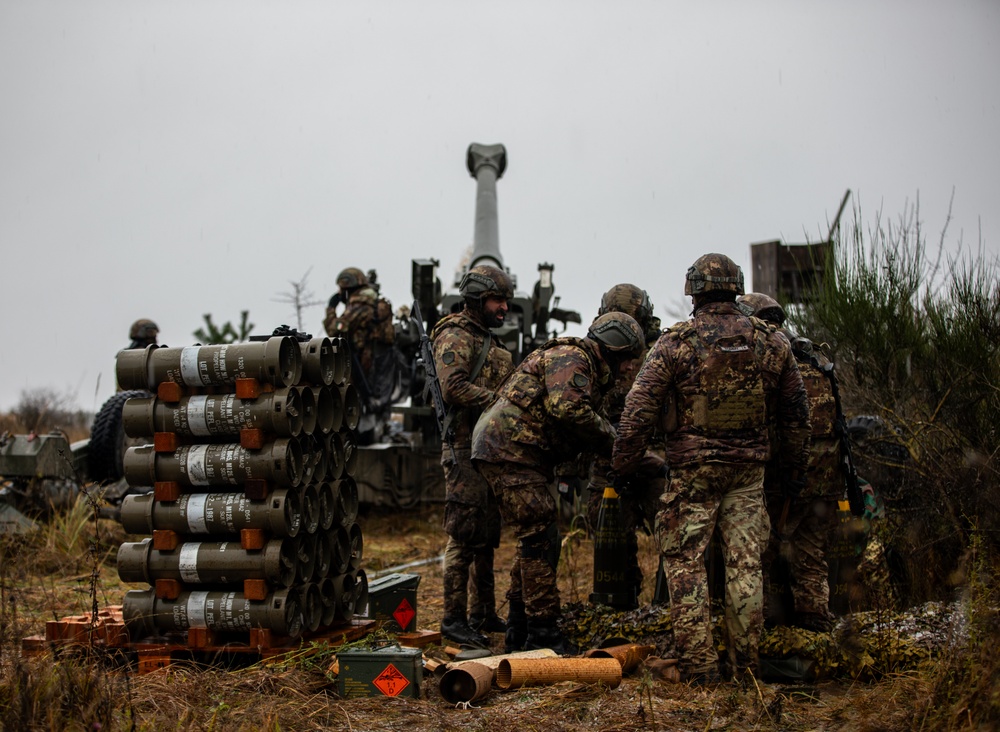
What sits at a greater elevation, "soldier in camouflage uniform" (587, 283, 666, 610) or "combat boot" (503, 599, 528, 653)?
"soldier in camouflage uniform" (587, 283, 666, 610)

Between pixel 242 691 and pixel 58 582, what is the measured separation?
4687mm

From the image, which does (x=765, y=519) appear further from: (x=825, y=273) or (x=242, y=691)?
(x=825, y=273)

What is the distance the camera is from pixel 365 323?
13422 mm

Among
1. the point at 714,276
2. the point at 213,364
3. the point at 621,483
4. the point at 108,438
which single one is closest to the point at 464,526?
the point at 621,483

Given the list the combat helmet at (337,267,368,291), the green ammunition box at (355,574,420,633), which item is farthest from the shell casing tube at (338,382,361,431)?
the combat helmet at (337,267,368,291)

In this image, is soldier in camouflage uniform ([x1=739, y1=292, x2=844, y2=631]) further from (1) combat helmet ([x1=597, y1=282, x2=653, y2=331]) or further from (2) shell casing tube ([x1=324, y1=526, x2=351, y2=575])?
(2) shell casing tube ([x1=324, y1=526, x2=351, y2=575])

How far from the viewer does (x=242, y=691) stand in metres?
5.34

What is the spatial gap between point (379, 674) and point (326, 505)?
52.4 inches

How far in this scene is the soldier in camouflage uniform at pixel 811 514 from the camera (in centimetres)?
668

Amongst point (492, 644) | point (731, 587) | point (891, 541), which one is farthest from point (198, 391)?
point (891, 541)

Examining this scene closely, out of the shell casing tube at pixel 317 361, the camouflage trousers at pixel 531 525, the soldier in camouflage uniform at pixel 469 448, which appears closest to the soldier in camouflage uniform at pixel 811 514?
the camouflage trousers at pixel 531 525

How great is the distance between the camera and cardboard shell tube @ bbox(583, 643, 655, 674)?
5922mm

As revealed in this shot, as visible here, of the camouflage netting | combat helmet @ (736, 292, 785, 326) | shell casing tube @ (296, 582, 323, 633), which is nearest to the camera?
the camouflage netting

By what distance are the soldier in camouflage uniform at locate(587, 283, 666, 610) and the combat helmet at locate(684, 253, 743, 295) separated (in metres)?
0.95
